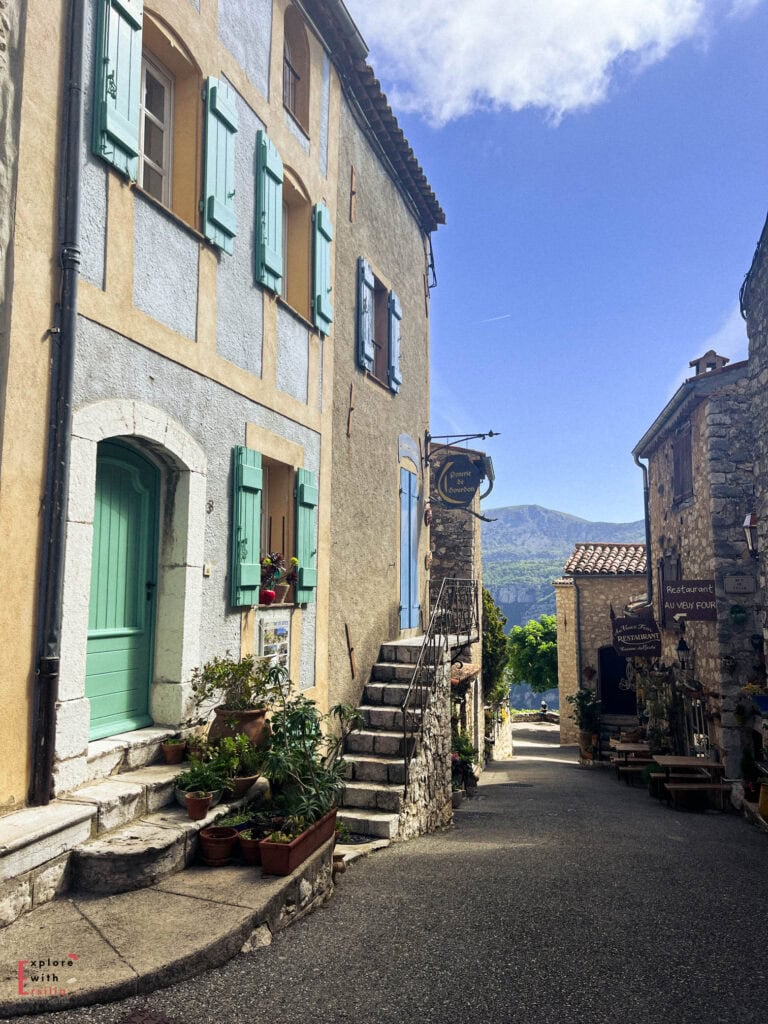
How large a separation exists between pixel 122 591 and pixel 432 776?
4547mm

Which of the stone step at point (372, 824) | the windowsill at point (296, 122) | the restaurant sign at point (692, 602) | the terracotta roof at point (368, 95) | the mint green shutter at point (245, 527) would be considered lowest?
the stone step at point (372, 824)

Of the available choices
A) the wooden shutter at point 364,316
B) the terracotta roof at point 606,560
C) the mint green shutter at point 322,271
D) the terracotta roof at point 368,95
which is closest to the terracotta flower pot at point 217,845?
the mint green shutter at point 322,271

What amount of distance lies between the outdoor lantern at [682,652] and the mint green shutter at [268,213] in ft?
31.0

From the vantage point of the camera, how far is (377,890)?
15.7 ft

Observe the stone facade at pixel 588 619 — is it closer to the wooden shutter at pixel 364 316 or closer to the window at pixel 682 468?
the window at pixel 682 468

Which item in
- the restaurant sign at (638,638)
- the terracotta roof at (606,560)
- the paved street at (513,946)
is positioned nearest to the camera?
the paved street at (513,946)

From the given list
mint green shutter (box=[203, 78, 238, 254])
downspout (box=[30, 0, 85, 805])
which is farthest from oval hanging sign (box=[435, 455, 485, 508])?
downspout (box=[30, 0, 85, 805])

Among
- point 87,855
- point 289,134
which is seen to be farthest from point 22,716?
point 289,134

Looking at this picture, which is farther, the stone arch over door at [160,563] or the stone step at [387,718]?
the stone step at [387,718]

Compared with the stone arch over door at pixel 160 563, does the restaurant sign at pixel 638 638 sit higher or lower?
lower

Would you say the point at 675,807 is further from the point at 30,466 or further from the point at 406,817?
the point at 30,466

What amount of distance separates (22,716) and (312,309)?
4.95m

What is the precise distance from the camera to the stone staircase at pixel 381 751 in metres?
6.48

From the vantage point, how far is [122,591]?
4.94m
